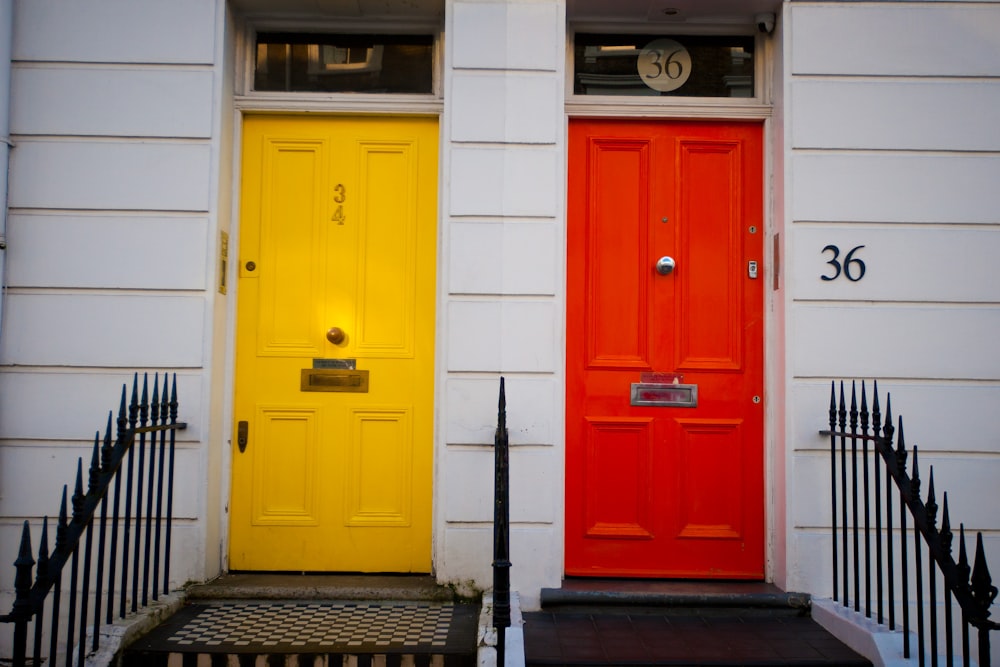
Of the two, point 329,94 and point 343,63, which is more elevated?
point 343,63

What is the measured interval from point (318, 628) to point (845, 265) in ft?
10.9

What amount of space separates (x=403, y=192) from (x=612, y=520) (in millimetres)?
2244

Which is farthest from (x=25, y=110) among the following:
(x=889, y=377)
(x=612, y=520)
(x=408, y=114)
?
(x=889, y=377)

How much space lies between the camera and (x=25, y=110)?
438 centimetres

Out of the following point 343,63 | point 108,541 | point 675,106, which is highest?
point 343,63

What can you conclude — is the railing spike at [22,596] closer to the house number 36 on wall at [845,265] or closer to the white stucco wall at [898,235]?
the white stucco wall at [898,235]

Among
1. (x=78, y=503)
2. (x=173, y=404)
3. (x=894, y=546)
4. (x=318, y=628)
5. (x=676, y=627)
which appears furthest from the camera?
(x=894, y=546)

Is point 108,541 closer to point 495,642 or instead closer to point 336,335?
point 336,335

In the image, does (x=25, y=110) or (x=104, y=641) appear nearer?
(x=104, y=641)

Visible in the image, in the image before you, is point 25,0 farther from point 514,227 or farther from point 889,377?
point 889,377

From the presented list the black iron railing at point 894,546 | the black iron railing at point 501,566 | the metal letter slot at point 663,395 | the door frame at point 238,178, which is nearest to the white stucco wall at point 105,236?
the door frame at point 238,178

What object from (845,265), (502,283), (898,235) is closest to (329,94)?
(502,283)

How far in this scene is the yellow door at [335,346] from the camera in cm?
451

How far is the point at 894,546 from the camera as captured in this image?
424 cm
